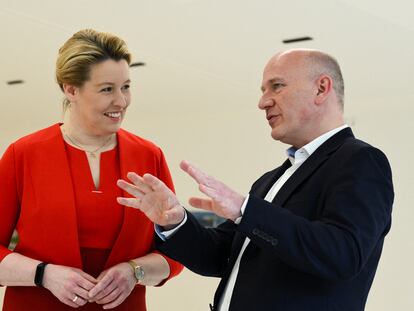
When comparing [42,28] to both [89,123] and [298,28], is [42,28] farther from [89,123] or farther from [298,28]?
[89,123]

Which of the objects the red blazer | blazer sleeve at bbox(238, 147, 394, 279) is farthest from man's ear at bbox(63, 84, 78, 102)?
blazer sleeve at bbox(238, 147, 394, 279)

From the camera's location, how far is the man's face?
7.97ft

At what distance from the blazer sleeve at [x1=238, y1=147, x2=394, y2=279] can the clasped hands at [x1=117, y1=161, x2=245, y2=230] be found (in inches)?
2.3

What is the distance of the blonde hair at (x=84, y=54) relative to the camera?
262 centimetres

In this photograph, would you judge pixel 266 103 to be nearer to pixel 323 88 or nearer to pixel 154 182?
pixel 323 88

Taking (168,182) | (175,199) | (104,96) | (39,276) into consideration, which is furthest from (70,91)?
(175,199)

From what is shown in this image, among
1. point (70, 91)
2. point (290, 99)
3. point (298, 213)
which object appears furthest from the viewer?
point (70, 91)

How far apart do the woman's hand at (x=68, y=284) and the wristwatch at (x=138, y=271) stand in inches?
5.7

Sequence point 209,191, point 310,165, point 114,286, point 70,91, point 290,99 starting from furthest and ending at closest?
point 70,91
point 114,286
point 290,99
point 310,165
point 209,191

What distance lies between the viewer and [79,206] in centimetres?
263

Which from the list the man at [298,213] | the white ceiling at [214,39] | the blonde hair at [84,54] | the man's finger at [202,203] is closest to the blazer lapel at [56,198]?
the blonde hair at [84,54]

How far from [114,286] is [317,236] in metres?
0.81

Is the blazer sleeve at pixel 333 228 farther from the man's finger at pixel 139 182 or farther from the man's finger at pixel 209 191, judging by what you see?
the man's finger at pixel 139 182

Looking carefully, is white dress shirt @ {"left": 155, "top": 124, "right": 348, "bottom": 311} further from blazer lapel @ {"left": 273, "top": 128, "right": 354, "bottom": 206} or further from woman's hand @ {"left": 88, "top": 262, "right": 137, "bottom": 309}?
woman's hand @ {"left": 88, "top": 262, "right": 137, "bottom": 309}
